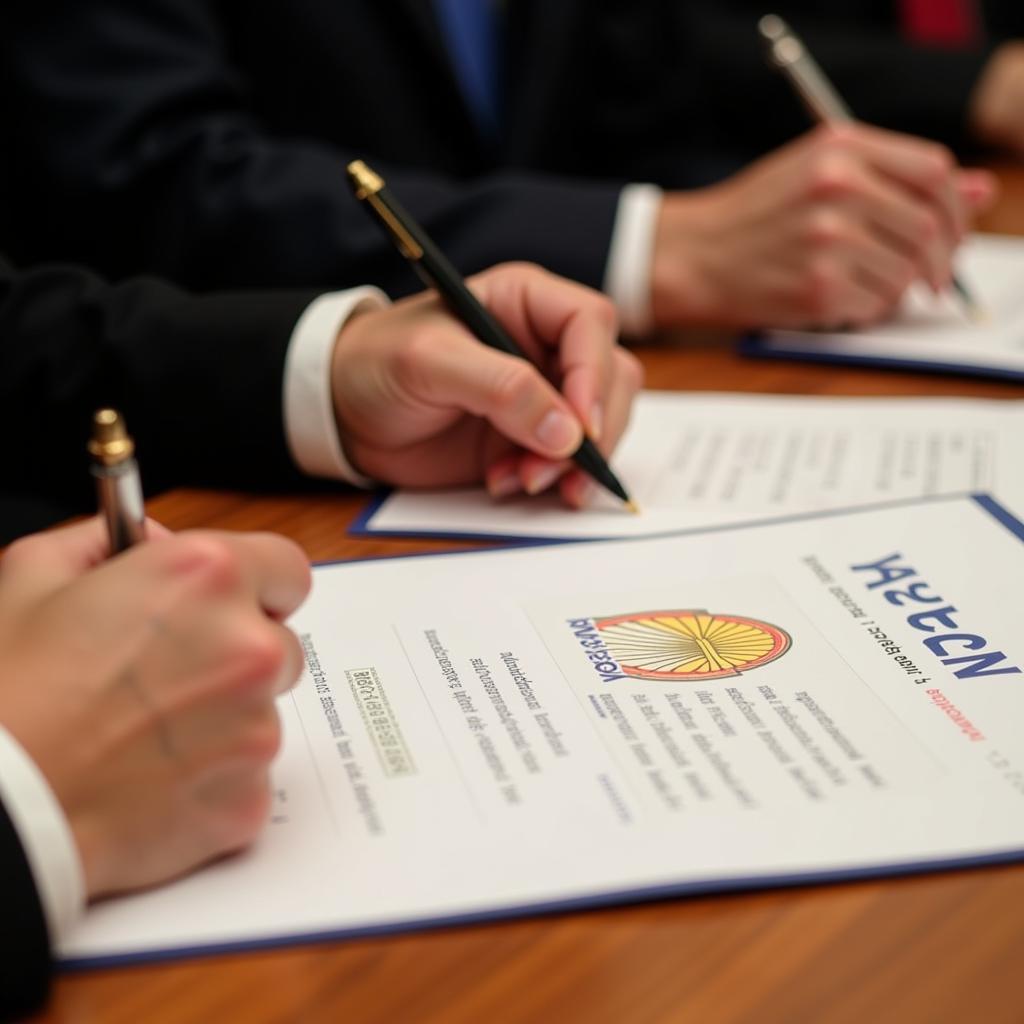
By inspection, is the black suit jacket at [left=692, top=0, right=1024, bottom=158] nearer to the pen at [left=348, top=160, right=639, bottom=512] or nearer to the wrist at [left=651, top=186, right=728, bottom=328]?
the wrist at [left=651, top=186, right=728, bottom=328]

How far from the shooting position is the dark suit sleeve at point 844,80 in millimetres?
1507

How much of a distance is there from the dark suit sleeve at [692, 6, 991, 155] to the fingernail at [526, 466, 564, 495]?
102cm

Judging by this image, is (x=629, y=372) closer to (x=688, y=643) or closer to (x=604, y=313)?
(x=604, y=313)

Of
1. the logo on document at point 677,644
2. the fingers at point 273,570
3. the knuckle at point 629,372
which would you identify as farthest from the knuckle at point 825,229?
the fingers at point 273,570

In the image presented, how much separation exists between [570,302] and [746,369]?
0.23 meters

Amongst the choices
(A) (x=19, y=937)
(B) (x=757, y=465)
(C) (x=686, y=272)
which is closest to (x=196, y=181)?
(C) (x=686, y=272)

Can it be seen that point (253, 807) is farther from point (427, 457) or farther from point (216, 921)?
point (427, 457)

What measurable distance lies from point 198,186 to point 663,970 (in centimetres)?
75

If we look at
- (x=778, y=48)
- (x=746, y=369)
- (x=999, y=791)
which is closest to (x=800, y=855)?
(x=999, y=791)

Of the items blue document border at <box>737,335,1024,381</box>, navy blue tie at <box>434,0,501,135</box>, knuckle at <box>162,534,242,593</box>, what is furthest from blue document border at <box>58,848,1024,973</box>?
navy blue tie at <box>434,0,501,135</box>

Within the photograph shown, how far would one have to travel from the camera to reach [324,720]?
0.49 m

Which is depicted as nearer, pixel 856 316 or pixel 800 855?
pixel 800 855

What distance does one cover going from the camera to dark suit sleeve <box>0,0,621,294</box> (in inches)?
37.3

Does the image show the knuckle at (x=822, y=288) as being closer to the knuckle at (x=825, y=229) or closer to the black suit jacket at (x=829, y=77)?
the knuckle at (x=825, y=229)
